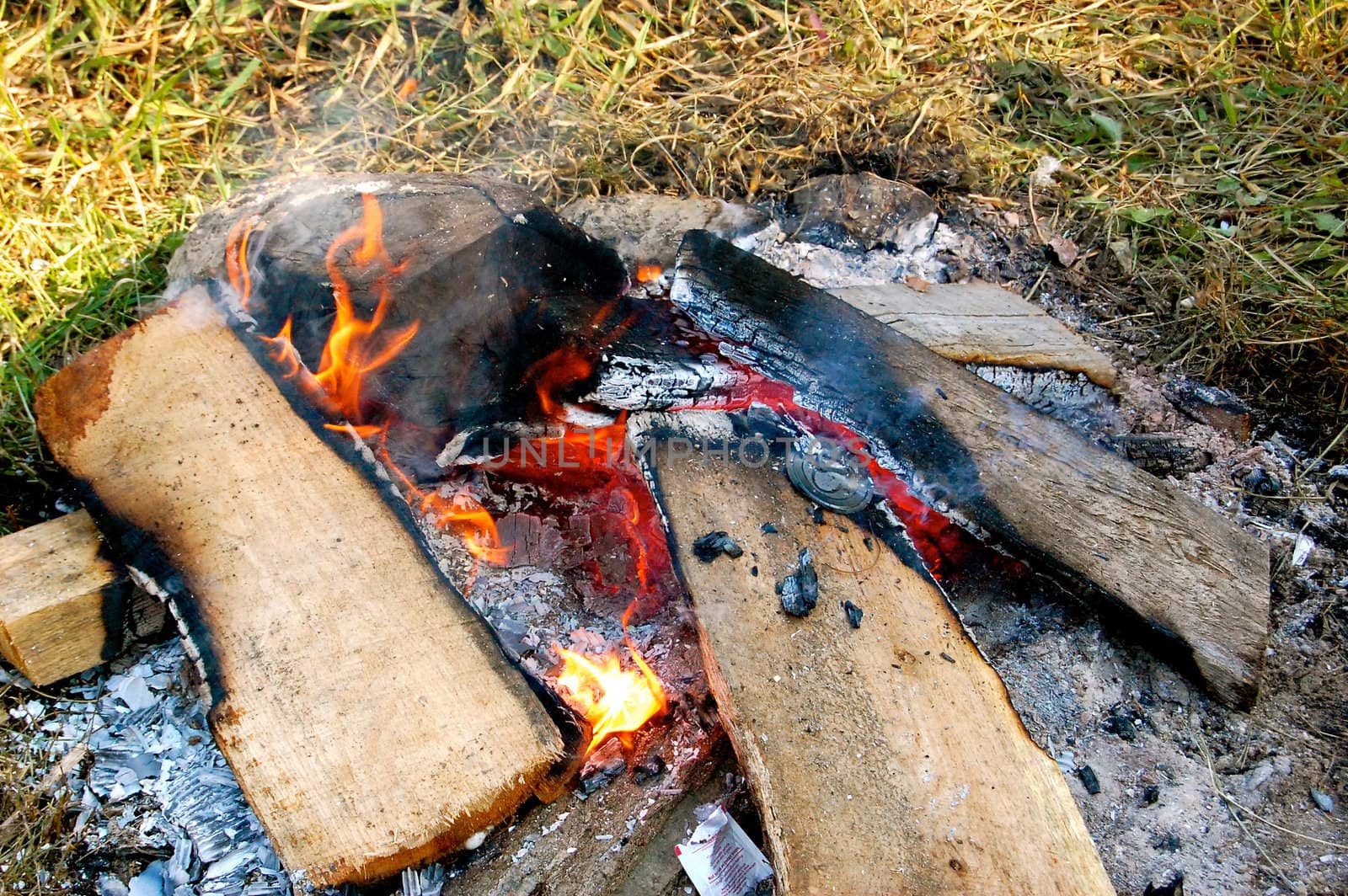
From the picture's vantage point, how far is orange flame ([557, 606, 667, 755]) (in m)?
2.16

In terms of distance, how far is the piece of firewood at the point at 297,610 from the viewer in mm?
1808

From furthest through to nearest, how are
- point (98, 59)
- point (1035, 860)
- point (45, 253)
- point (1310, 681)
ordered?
1. point (98, 59)
2. point (45, 253)
3. point (1310, 681)
4. point (1035, 860)

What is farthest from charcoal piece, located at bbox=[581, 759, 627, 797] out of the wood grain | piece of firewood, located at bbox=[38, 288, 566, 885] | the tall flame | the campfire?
the wood grain

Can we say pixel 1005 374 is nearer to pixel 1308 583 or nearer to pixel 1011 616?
pixel 1011 616

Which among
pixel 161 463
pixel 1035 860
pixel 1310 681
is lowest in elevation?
pixel 1310 681

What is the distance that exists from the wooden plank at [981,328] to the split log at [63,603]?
84.5 inches

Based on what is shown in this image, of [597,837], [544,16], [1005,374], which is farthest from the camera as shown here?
[544,16]

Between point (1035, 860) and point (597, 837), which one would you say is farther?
point (597, 837)

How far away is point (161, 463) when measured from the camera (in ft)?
7.28

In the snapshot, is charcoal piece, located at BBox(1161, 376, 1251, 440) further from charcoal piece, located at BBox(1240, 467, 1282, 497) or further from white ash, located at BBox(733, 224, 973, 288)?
white ash, located at BBox(733, 224, 973, 288)

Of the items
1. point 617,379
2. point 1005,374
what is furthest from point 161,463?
point 1005,374

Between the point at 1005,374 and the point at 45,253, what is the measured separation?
328 centimetres

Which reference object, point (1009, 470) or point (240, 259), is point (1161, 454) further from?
point (240, 259)

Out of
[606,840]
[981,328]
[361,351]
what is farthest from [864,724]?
[361,351]
